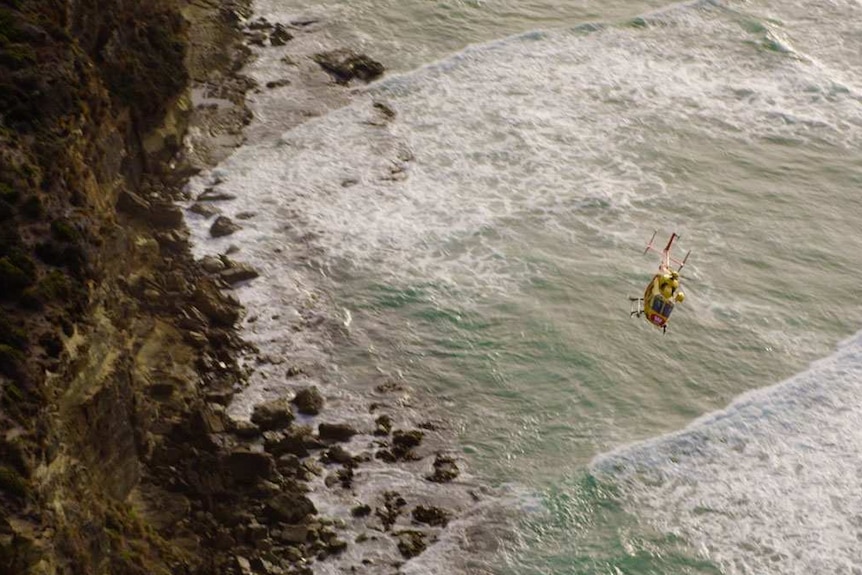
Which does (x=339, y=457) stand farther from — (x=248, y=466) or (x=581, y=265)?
(x=581, y=265)

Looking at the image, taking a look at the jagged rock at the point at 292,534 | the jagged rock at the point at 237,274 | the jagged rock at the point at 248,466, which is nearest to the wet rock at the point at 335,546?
the jagged rock at the point at 292,534

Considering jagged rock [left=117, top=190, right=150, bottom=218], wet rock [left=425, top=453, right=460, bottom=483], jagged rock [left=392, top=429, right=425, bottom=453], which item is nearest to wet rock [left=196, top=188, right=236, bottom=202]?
jagged rock [left=117, top=190, right=150, bottom=218]

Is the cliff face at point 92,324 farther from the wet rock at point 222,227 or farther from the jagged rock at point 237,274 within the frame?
the wet rock at point 222,227

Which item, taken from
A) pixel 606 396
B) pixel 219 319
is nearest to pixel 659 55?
pixel 606 396

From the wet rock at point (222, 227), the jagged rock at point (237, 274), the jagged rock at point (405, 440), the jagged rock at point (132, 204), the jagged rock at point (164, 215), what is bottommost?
the jagged rock at point (405, 440)

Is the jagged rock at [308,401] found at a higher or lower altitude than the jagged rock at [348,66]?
lower

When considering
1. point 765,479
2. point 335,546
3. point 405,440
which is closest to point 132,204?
point 405,440

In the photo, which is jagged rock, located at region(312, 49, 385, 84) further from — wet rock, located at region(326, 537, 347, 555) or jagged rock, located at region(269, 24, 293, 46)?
wet rock, located at region(326, 537, 347, 555)
